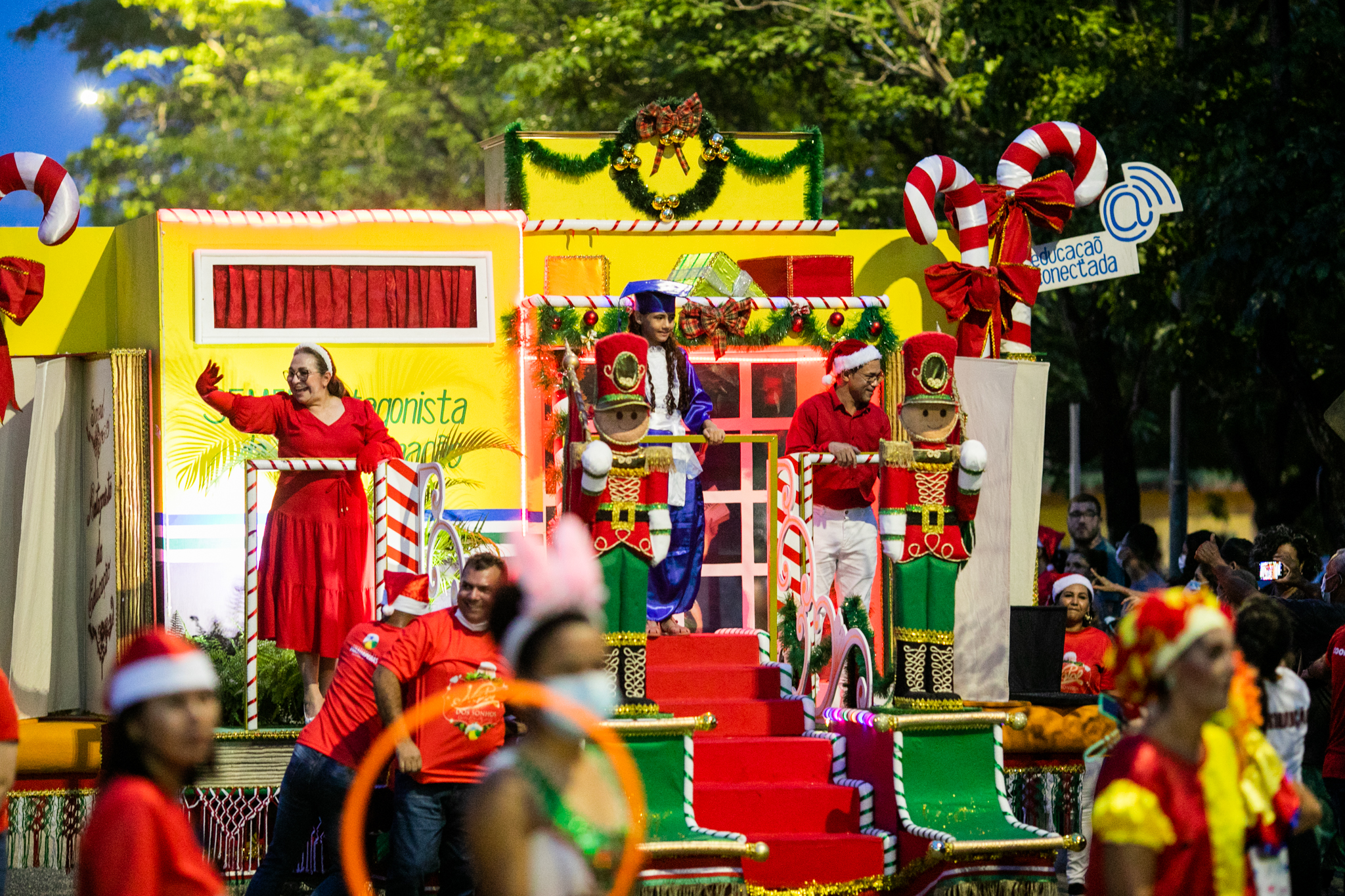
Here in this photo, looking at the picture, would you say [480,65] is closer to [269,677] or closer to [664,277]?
[664,277]

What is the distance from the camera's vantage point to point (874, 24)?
66.0ft

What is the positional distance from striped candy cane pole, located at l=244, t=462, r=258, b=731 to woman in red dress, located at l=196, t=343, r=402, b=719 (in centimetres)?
24

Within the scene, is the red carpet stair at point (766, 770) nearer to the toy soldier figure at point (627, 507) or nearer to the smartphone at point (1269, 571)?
the toy soldier figure at point (627, 507)

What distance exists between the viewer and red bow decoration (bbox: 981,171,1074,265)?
10.7m

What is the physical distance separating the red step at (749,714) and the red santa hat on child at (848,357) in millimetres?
1843

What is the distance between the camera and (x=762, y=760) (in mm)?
8484

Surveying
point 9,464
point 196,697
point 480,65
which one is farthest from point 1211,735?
point 480,65

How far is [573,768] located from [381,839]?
4184 millimetres

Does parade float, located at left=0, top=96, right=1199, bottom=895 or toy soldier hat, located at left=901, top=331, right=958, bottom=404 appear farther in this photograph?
toy soldier hat, located at left=901, top=331, right=958, bottom=404

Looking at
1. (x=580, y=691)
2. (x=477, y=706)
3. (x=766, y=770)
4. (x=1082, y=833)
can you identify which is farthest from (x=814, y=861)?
(x=580, y=691)

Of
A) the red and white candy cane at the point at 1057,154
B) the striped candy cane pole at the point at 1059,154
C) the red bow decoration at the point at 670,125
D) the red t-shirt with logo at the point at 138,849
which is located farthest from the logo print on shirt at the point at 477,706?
the red bow decoration at the point at 670,125

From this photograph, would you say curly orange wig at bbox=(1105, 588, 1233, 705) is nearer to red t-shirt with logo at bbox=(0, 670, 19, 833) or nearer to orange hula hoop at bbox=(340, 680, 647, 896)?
orange hula hoop at bbox=(340, 680, 647, 896)

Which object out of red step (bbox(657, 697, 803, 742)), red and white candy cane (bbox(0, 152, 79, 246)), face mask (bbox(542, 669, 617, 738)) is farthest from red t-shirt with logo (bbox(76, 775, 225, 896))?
red and white candy cane (bbox(0, 152, 79, 246))

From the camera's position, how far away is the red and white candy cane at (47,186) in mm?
10109
